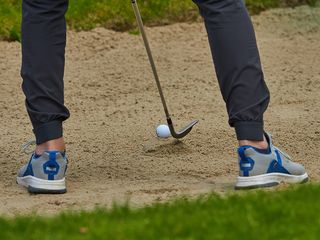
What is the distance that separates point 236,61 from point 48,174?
1164 mm

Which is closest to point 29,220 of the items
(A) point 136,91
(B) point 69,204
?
(B) point 69,204

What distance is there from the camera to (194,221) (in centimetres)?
477

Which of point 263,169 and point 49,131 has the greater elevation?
point 49,131

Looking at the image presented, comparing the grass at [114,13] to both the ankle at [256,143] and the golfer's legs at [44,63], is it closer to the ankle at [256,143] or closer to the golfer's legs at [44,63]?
the golfer's legs at [44,63]

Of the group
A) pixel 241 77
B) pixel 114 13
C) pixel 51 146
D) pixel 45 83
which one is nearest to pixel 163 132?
pixel 51 146

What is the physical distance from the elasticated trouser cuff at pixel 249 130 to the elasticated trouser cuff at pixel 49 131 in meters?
0.94

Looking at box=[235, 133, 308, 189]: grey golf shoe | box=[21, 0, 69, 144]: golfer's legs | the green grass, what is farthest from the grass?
the green grass

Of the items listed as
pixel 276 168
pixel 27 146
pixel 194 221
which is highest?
pixel 194 221

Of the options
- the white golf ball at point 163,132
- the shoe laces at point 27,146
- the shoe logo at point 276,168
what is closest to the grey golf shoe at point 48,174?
the shoe laces at point 27,146

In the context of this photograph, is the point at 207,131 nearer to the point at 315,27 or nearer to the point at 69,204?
the point at 69,204

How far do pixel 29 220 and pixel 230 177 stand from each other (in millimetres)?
1630

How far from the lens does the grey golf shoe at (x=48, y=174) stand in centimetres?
596

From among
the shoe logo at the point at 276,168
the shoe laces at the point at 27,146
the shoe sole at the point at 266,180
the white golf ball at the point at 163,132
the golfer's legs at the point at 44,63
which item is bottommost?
the white golf ball at the point at 163,132

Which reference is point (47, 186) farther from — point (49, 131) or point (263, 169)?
point (263, 169)
